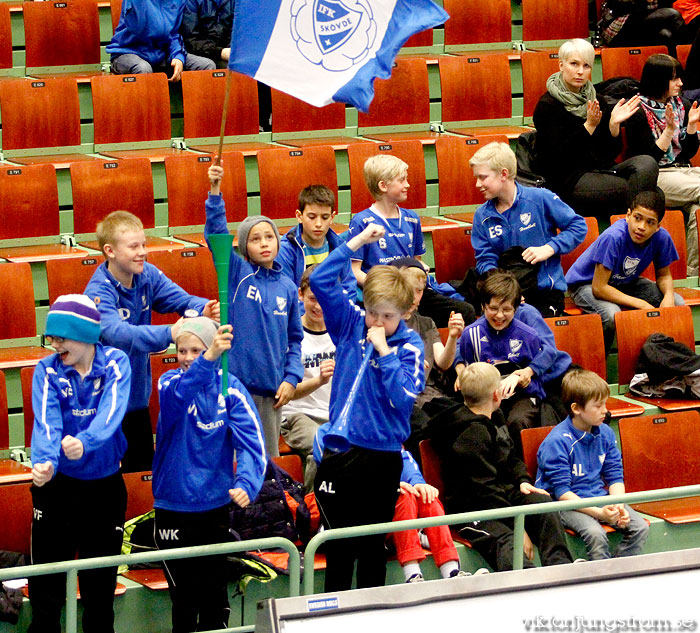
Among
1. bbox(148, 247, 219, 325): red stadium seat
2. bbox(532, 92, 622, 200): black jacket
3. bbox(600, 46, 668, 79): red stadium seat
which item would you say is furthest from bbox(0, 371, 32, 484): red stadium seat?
bbox(600, 46, 668, 79): red stadium seat

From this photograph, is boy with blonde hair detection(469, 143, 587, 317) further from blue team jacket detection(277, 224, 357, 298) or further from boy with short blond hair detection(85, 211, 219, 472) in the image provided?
boy with short blond hair detection(85, 211, 219, 472)

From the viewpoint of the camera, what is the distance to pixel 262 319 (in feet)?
17.4

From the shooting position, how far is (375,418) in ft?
14.6

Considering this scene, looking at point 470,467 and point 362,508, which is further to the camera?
point 470,467

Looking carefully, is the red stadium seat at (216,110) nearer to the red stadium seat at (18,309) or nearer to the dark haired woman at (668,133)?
the red stadium seat at (18,309)

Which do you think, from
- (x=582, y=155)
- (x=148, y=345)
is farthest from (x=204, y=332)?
(x=582, y=155)

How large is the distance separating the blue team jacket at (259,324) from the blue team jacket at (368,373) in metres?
0.73

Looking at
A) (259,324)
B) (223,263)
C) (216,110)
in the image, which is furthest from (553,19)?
(223,263)

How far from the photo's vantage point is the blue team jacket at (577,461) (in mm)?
5355

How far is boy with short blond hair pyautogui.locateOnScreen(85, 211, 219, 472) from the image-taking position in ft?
16.1

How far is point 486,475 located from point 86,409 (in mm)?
1719

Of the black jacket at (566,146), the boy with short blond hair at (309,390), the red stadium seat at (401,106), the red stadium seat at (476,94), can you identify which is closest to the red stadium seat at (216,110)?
the red stadium seat at (401,106)

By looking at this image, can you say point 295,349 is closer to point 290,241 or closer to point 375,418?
point 290,241

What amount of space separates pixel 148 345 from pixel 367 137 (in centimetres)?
329
